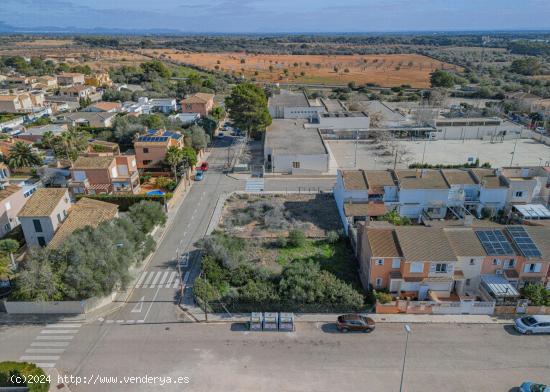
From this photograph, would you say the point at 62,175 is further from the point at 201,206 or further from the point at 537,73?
the point at 537,73

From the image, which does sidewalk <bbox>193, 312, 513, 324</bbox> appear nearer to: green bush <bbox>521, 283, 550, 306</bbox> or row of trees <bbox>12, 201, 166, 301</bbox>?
green bush <bbox>521, 283, 550, 306</bbox>

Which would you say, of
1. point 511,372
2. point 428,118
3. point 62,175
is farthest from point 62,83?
point 511,372

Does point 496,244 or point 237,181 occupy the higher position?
point 496,244

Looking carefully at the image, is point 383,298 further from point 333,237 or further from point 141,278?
point 141,278

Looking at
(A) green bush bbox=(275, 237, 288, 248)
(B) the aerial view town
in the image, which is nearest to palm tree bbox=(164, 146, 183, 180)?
(B) the aerial view town

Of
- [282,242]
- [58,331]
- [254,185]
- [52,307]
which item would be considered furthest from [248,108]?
[58,331]

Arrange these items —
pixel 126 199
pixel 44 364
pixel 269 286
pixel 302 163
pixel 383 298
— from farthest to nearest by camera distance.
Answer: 1. pixel 302 163
2. pixel 126 199
3. pixel 269 286
4. pixel 383 298
5. pixel 44 364
